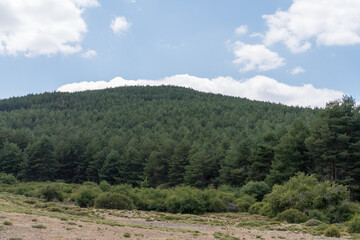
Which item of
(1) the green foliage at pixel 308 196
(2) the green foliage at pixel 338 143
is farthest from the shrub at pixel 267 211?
(2) the green foliage at pixel 338 143

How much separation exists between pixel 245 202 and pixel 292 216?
27.9 ft

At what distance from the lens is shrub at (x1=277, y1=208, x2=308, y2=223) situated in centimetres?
2552

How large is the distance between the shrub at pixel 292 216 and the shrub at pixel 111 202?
47.1ft

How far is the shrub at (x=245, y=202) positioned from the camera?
3416 cm

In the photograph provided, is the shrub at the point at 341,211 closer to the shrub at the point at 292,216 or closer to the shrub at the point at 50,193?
the shrub at the point at 292,216

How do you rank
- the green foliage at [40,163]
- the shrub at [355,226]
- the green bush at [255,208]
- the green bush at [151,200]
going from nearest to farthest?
A: 1. the shrub at [355,226]
2. the green bush at [255,208]
3. the green bush at [151,200]
4. the green foliage at [40,163]

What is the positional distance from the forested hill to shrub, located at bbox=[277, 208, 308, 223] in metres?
13.7

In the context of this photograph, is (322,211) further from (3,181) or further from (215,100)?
(215,100)

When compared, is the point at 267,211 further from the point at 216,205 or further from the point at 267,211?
the point at 216,205

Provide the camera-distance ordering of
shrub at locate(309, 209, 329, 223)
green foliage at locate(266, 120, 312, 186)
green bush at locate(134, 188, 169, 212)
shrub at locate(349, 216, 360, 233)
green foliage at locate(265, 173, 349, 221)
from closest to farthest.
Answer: shrub at locate(349, 216, 360, 233), shrub at locate(309, 209, 329, 223), green foliage at locate(265, 173, 349, 221), green bush at locate(134, 188, 169, 212), green foliage at locate(266, 120, 312, 186)

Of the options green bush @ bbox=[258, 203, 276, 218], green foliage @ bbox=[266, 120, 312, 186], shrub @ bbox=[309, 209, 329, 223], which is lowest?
green bush @ bbox=[258, 203, 276, 218]

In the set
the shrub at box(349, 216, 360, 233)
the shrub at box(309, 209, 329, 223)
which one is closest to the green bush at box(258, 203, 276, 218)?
the shrub at box(309, 209, 329, 223)

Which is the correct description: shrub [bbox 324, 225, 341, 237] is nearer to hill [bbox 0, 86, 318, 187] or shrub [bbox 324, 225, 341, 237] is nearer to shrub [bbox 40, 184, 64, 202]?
shrub [bbox 40, 184, 64, 202]

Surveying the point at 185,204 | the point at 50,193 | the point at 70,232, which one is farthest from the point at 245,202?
the point at 70,232
